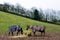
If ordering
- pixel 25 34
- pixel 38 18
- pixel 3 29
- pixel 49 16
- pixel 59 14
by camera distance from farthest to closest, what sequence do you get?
pixel 59 14 → pixel 49 16 → pixel 38 18 → pixel 3 29 → pixel 25 34

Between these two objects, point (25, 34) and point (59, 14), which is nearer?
point (25, 34)

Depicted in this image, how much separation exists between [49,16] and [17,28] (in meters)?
29.6

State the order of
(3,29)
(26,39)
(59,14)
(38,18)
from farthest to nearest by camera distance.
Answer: (59,14) < (38,18) < (3,29) < (26,39)

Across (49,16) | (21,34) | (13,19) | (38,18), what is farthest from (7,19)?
(21,34)

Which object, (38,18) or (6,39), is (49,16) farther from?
(6,39)

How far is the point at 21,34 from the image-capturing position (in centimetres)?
2598

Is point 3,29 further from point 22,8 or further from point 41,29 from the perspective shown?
point 22,8

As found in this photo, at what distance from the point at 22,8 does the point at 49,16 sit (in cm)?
882

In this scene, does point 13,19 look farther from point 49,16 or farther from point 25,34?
point 25,34

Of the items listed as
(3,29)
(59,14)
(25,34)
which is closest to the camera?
(25,34)

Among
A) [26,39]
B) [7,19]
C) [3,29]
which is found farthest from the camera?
[7,19]

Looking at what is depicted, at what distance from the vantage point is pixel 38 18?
49438 mm

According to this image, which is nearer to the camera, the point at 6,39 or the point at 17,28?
the point at 6,39

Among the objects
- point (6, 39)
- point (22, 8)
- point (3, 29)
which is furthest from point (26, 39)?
point (22, 8)
